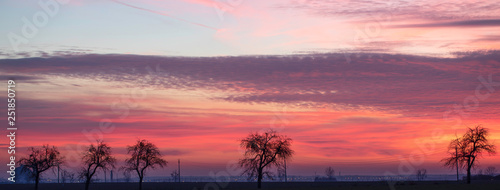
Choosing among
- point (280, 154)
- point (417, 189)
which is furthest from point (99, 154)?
point (417, 189)

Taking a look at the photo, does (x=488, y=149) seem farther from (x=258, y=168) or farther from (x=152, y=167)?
(x=152, y=167)

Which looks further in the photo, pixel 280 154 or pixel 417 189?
pixel 280 154

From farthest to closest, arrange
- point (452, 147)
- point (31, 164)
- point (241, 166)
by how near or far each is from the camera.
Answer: point (452, 147) < point (31, 164) < point (241, 166)

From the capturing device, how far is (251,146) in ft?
294

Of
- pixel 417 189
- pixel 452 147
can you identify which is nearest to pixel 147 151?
pixel 417 189

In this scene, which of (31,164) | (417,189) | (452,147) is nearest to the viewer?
(417,189)

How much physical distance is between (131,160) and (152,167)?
4.06m

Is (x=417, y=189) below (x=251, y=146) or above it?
below

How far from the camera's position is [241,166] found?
87.7m

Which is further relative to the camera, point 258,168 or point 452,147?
point 452,147

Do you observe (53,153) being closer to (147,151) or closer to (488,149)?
(147,151)

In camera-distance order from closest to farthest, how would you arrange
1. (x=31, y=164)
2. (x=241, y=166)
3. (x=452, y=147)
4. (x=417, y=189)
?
(x=417, y=189), (x=241, y=166), (x=31, y=164), (x=452, y=147)

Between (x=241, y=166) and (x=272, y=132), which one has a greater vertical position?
(x=272, y=132)

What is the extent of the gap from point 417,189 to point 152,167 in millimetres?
46554
